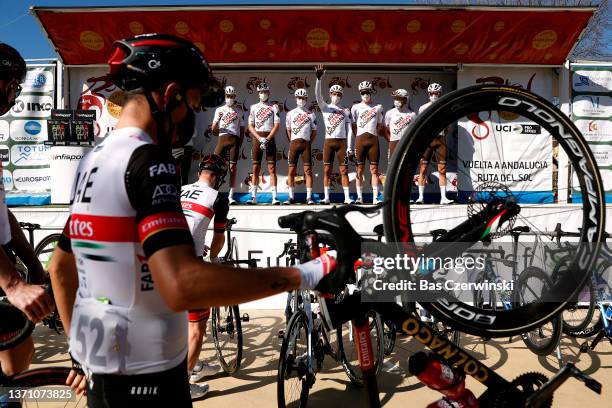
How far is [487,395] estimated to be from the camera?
2.09 m

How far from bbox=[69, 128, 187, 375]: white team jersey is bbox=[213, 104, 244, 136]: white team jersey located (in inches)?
324

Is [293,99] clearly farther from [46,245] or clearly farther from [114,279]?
[114,279]

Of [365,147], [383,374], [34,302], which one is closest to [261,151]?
[365,147]

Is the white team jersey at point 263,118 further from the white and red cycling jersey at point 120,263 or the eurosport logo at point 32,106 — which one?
the white and red cycling jersey at point 120,263

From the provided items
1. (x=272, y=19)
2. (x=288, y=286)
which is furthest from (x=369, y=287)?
(x=272, y=19)

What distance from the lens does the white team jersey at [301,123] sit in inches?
370

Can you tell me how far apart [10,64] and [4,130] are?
804 cm

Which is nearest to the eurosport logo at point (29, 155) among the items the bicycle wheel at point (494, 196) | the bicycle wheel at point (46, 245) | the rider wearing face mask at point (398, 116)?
the bicycle wheel at point (46, 245)

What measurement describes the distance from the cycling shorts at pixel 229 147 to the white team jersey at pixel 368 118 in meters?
2.72

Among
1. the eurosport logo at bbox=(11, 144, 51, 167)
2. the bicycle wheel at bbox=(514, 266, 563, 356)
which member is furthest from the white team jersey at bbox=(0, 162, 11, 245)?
the eurosport logo at bbox=(11, 144, 51, 167)

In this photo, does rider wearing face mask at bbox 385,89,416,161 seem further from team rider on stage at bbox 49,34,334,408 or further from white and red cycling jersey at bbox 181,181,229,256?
team rider on stage at bbox 49,34,334,408

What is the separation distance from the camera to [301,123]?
9391 mm

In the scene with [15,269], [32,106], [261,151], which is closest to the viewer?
[15,269]

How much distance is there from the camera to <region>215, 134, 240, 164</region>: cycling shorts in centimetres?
958
